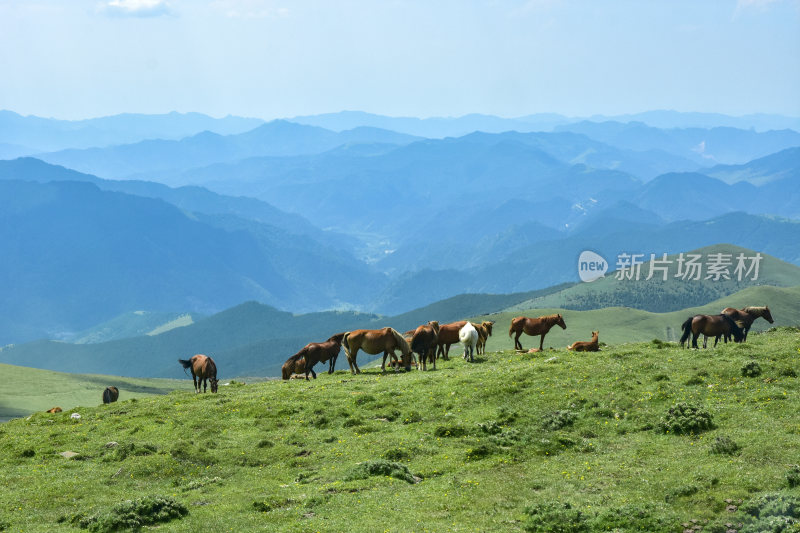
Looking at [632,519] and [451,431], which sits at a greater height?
[451,431]

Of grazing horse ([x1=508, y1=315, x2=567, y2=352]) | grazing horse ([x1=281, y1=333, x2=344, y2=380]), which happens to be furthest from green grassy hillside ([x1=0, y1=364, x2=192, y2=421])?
grazing horse ([x1=508, y1=315, x2=567, y2=352])

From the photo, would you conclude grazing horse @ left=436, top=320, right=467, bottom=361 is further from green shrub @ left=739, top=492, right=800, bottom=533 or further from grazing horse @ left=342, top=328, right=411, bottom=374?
green shrub @ left=739, top=492, right=800, bottom=533

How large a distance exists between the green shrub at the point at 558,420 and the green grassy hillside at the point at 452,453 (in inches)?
2.8

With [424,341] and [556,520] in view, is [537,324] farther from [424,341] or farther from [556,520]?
[556,520]

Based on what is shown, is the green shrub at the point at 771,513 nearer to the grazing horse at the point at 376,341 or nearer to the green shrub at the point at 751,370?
the green shrub at the point at 751,370

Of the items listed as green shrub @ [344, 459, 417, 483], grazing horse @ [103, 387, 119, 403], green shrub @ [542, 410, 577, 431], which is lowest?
green shrub @ [344, 459, 417, 483]

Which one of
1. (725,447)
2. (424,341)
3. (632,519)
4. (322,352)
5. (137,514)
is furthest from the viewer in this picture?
(322,352)

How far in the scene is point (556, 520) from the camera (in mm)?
17250

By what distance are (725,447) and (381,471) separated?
36.6ft

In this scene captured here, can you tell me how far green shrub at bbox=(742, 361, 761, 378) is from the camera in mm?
27828

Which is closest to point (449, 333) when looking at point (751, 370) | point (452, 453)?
point (452, 453)

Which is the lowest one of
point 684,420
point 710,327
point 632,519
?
point 632,519

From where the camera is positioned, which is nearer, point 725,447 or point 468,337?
point 725,447

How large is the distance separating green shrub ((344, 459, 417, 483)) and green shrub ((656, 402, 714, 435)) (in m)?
9.74
